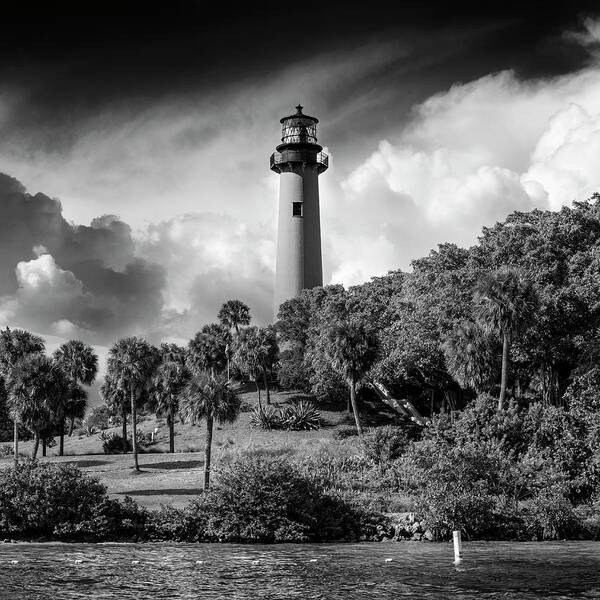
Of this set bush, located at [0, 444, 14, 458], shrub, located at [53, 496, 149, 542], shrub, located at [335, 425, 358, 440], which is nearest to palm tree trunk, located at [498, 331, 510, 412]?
shrub, located at [335, 425, 358, 440]

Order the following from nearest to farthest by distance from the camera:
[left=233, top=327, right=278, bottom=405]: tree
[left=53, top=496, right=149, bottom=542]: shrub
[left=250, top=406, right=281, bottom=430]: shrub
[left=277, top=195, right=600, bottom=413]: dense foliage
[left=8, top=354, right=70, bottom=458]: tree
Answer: [left=53, top=496, right=149, bottom=542]: shrub, [left=277, top=195, right=600, bottom=413]: dense foliage, [left=8, top=354, right=70, bottom=458]: tree, [left=250, top=406, right=281, bottom=430]: shrub, [left=233, top=327, right=278, bottom=405]: tree

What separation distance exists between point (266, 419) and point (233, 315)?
26.2 m

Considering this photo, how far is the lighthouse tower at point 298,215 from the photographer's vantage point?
9194cm

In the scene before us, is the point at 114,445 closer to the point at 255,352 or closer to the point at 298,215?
the point at 255,352

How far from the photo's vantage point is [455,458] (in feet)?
118

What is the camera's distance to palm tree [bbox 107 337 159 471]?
63.2m

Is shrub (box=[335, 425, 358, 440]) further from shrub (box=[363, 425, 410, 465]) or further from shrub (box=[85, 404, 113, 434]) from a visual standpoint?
shrub (box=[85, 404, 113, 434])

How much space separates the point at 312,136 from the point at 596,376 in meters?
56.4

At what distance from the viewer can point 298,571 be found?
2520 cm

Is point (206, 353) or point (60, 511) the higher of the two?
point (206, 353)

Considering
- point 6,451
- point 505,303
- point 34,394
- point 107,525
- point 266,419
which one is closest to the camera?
point 107,525

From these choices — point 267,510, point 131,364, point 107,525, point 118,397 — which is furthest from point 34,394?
point 267,510

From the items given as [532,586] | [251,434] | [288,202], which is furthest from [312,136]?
[532,586]

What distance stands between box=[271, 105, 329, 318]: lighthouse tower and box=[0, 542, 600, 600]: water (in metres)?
62.1
